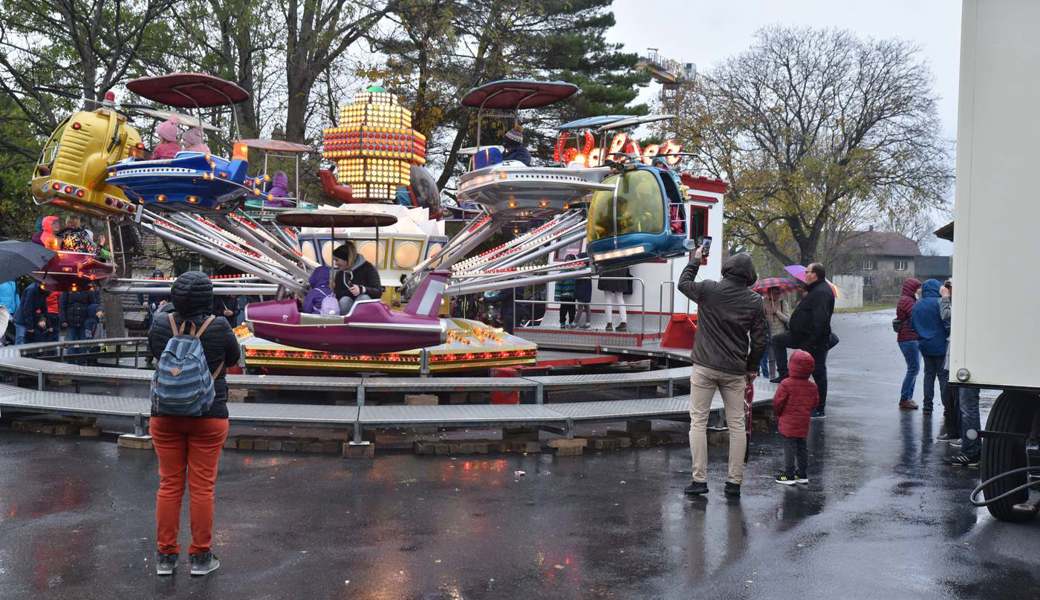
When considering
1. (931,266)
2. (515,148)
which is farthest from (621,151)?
(931,266)

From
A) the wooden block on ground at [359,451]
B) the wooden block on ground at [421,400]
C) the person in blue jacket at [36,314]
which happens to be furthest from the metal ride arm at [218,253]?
the person in blue jacket at [36,314]

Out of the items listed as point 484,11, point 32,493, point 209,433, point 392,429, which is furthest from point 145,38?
point 209,433

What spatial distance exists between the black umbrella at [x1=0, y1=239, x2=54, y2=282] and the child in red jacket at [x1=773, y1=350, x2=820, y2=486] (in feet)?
31.6

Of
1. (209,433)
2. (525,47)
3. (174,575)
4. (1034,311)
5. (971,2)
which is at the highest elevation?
(525,47)

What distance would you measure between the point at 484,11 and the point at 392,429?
72.2ft

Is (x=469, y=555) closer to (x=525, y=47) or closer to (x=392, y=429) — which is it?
(x=392, y=429)

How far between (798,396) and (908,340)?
21.6 feet

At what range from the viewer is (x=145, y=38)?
22734mm

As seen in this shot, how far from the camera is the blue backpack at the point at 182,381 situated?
5512mm

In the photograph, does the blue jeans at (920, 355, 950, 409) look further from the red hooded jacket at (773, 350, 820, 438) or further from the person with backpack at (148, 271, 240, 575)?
the person with backpack at (148, 271, 240, 575)

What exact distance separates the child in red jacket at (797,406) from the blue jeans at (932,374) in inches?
157

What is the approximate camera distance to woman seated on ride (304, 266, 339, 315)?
12.0 m

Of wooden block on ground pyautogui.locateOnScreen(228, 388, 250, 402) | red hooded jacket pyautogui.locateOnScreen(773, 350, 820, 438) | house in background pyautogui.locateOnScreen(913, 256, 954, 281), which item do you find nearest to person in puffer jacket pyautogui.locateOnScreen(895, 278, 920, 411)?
red hooded jacket pyautogui.locateOnScreen(773, 350, 820, 438)

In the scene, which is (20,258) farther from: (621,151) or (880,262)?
(880,262)
